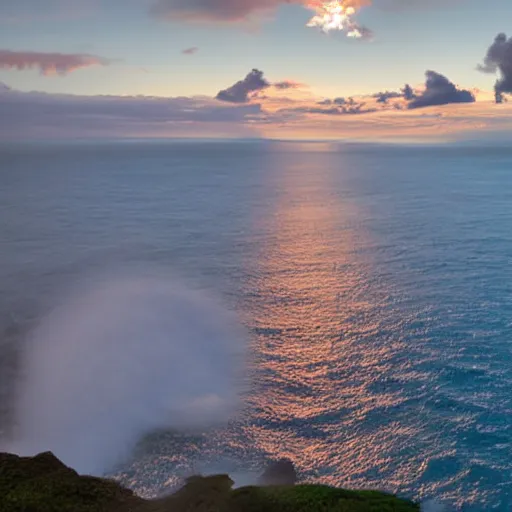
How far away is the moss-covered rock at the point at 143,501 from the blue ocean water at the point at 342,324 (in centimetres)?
484

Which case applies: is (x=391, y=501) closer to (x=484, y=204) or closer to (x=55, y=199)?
(x=484, y=204)

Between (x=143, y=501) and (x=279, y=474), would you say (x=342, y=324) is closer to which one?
(x=279, y=474)

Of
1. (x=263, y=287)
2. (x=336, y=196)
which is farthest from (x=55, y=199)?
(x=263, y=287)

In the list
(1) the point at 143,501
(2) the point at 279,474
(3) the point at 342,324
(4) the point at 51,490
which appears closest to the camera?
(4) the point at 51,490

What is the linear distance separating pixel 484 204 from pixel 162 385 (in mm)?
135069

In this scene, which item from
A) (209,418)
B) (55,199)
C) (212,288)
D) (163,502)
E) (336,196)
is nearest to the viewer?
(163,502)

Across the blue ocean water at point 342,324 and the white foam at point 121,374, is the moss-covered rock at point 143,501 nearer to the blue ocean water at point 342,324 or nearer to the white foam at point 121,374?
the blue ocean water at point 342,324

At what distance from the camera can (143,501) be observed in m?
33.5

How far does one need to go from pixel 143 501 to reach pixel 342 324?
1498 inches

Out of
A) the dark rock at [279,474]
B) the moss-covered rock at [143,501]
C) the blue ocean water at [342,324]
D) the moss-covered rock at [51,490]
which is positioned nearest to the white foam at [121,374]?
the blue ocean water at [342,324]

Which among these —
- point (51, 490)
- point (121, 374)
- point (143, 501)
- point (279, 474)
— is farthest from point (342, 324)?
point (51, 490)

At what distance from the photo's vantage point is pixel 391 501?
34.2m

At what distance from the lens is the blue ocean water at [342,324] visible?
41.0 m

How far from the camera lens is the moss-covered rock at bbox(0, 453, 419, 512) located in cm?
3067
